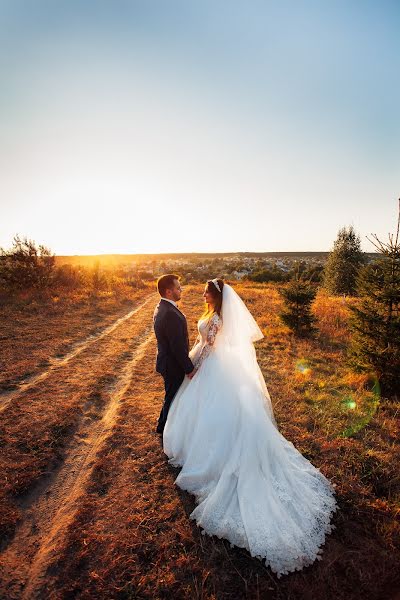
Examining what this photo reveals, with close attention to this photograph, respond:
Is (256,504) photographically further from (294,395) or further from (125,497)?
(294,395)

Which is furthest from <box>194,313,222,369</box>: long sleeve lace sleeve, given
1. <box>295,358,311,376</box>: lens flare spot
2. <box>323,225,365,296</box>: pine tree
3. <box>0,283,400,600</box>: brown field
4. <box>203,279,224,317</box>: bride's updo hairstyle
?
<box>323,225,365,296</box>: pine tree

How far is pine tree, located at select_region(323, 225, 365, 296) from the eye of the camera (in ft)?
82.2

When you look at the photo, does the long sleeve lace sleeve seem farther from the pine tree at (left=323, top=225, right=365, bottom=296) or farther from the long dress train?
the pine tree at (left=323, top=225, right=365, bottom=296)

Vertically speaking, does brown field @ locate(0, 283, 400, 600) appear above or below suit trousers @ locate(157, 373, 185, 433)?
below

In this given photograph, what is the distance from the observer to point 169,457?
4969 mm

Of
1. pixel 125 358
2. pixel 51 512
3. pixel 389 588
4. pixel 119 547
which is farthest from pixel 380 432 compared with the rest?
pixel 125 358

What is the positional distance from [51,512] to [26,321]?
11.8 m

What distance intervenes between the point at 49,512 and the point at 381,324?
809 cm

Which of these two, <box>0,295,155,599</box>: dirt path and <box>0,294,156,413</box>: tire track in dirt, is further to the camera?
<box>0,294,156,413</box>: tire track in dirt

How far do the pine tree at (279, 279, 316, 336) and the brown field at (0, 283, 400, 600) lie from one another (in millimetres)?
3732

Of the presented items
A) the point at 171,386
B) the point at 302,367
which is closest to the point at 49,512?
the point at 171,386

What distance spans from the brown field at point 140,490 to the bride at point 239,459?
0.19m

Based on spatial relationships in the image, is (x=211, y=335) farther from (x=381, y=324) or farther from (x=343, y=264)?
(x=343, y=264)

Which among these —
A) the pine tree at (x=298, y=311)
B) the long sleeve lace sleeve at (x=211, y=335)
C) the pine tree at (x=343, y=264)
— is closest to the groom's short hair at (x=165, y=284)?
the long sleeve lace sleeve at (x=211, y=335)
